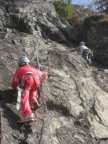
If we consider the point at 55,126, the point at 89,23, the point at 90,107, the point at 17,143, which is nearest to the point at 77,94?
the point at 90,107

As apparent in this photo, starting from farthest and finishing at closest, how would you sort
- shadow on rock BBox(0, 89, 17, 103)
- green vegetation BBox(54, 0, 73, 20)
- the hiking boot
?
green vegetation BBox(54, 0, 73, 20), shadow on rock BBox(0, 89, 17, 103), the hiking boot

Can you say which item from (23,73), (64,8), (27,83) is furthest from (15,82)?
(64,8)

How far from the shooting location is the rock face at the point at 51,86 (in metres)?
13.7

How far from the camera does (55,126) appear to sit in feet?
47.0

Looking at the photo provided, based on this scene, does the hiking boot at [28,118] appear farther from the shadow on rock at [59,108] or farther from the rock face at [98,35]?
the rock face at [98,35]

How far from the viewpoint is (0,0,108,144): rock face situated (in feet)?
45.1

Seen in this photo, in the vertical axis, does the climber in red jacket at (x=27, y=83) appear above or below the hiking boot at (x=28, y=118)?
above

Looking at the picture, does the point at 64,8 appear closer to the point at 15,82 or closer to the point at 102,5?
the point at 102,5

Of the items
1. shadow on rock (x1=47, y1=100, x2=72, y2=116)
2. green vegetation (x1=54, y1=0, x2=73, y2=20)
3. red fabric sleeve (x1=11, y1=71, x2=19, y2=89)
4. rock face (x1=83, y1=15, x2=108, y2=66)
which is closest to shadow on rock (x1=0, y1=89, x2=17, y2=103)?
red fabric sleeve (x1=11, y1=71, x2=19, y2=89)

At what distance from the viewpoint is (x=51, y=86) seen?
52.0ft

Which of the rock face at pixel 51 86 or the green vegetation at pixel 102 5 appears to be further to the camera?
the green vegetation at pixel 102 5

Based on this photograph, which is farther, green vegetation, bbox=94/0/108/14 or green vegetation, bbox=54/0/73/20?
green vegetation, bbox=94/0/108/14

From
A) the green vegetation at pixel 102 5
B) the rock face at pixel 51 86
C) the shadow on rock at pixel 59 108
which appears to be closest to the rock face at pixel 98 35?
the rock face at pixel 51 86

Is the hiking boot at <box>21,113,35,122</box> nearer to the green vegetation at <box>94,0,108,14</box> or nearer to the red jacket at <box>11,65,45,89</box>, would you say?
the red jacket at <box>11,65,45,89</box>
